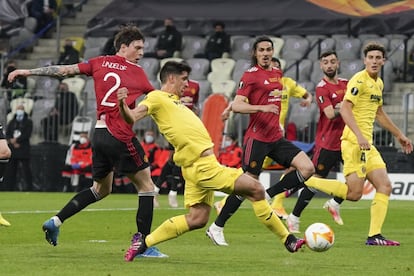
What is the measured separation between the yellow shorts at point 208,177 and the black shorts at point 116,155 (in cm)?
113

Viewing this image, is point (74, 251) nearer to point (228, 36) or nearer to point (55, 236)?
point (55, 236)

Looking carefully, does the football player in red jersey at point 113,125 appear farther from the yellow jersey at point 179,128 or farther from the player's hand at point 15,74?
the yellow jersey at point 179,128

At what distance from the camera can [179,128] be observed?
12.9 metres

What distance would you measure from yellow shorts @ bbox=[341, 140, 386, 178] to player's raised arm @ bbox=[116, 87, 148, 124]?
3955 mm

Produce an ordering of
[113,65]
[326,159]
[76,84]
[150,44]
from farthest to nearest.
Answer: [150,44] < [76,84] < [326,159] < [113,65]

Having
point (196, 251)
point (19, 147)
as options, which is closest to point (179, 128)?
point (196, 251)

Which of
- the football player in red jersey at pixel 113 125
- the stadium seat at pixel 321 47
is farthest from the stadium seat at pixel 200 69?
the football player in red jersey at pixel 113 125

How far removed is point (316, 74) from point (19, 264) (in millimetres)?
19133

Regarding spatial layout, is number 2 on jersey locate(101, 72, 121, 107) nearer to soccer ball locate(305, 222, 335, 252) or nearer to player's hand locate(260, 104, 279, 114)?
player's hand locate(260, 104, 279, 114)

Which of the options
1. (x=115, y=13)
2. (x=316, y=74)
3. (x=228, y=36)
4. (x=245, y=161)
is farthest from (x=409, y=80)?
(x=245, y=161)

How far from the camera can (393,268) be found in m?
12.5

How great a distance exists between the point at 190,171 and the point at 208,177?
226mm

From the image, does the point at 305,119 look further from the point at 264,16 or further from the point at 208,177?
the point at 208,177

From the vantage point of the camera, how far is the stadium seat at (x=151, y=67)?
32375 mm
